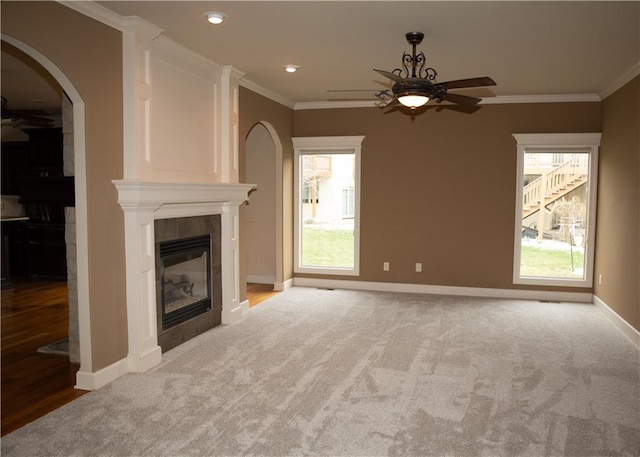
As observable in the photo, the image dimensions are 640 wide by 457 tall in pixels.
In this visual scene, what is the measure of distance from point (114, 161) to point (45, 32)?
3.26ft

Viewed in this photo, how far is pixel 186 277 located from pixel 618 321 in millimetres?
4586

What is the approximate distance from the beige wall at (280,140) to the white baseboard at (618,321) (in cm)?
412

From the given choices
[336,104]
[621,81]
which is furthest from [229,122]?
[621,81]

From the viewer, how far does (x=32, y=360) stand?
4348mm

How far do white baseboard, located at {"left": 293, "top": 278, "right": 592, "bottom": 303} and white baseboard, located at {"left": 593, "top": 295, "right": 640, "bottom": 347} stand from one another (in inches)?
13.9

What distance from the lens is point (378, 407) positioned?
3441 mm

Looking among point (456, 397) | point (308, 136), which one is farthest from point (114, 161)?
point (308, 136)

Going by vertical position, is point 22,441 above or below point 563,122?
below

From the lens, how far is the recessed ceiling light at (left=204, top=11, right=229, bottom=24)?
3.72 meters

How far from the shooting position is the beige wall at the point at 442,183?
22.3 feet

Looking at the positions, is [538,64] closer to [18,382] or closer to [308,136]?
[308,136]

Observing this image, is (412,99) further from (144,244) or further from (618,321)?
(618,321)

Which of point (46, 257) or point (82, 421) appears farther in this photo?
point (46, 257)

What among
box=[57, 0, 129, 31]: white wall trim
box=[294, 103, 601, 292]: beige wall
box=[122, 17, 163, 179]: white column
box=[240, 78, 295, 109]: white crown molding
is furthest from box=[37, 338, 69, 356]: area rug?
box=[294, 103, 601, 292]: beige wall
